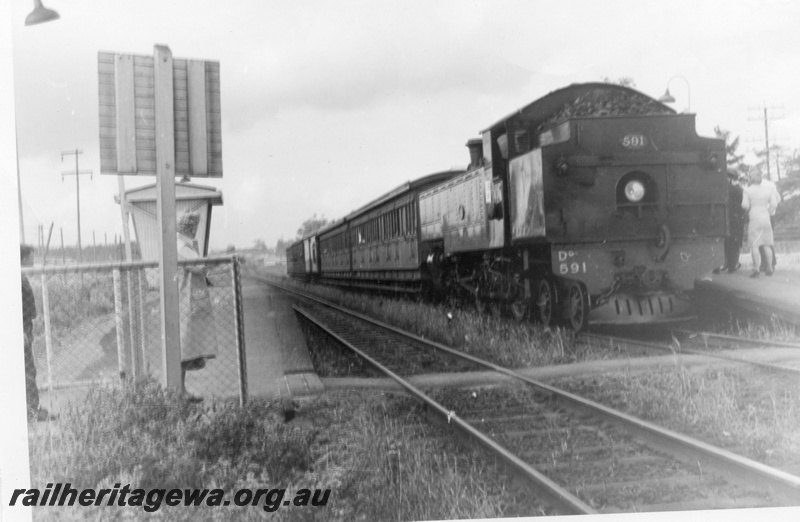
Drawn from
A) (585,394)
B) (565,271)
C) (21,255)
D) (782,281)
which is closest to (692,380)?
(585,394)

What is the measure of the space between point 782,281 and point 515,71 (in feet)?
17.4

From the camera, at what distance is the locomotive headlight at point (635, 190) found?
25.7ft

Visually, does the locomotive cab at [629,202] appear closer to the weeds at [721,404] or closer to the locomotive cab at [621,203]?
the locomotive cab at [621,203]

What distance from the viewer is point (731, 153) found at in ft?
26.2

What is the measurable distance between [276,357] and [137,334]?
2.13 meters

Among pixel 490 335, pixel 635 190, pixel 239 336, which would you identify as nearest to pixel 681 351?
pixel 635 190

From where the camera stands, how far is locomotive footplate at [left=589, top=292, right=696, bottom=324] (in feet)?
26.6

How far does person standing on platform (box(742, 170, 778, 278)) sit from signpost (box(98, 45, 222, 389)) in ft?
19.3

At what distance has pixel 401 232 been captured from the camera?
→ 14750 millimetres

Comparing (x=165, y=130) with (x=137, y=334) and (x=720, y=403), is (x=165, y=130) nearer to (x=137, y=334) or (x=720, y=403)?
(x=137, y=334)

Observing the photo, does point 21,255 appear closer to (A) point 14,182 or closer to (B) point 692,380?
(A) point 14,182

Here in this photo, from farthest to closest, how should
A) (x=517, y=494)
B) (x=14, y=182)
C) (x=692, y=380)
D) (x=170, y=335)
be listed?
(x=692, y=380) < (x=170, y=335) < (x=14, y=182) < (x=517, y=494)

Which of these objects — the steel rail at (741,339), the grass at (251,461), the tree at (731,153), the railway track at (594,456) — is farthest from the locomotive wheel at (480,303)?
the grass at (251,461)

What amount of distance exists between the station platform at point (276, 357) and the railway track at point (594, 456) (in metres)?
1.04
